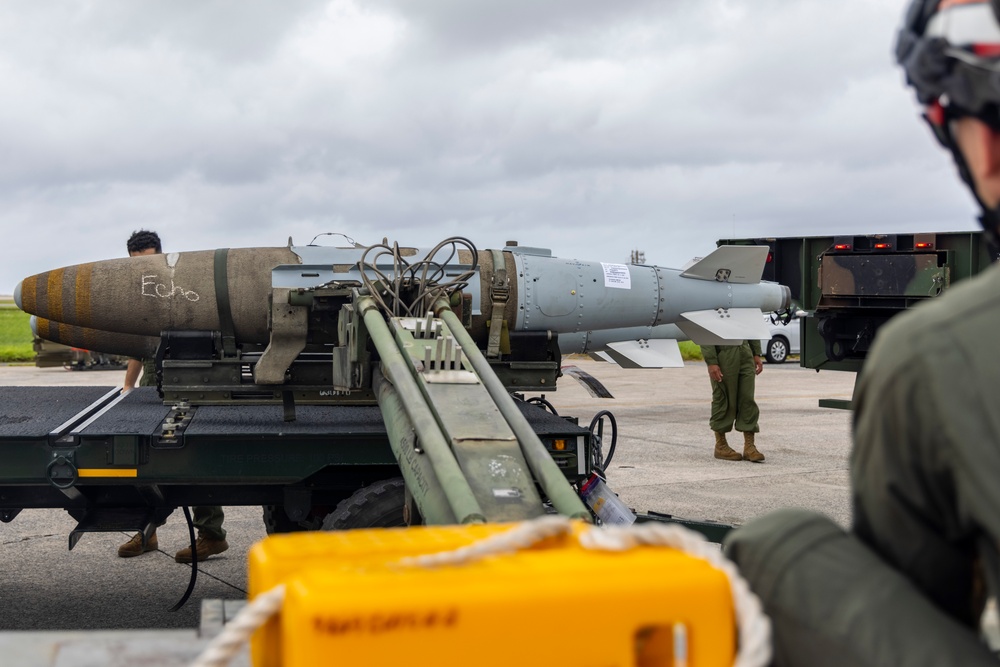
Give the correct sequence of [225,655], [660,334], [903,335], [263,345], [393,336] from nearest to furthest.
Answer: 1. [903,335]
2. [225,655]
3. [393,336]
4. [263,345]
5. [660,334]

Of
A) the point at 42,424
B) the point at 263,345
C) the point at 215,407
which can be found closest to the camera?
the point at 42,424

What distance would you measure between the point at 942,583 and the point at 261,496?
438 centimetres

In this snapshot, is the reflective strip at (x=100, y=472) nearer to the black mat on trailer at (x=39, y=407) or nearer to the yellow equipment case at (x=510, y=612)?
the black mat on trailer at (x=39, y=407)

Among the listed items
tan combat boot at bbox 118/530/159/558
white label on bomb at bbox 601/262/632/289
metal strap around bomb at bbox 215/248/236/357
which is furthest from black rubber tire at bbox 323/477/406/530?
white label on bomb at bbox 601/262/632/289

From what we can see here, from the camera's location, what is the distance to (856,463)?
136 cm

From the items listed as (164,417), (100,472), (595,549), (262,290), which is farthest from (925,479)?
(262,290)

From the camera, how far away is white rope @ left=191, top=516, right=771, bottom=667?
1295 millimetres

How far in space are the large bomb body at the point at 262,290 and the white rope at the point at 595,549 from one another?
5.37 m

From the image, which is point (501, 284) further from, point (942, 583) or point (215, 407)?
point (942, 583)

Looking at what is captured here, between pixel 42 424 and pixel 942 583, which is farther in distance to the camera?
pixel 42 424

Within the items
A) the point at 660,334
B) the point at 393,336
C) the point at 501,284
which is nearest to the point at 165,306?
the point at 501,284

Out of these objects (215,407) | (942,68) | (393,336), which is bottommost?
(215,407)

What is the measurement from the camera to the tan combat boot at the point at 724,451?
11203mm

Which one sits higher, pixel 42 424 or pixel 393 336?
pixel 393 336
